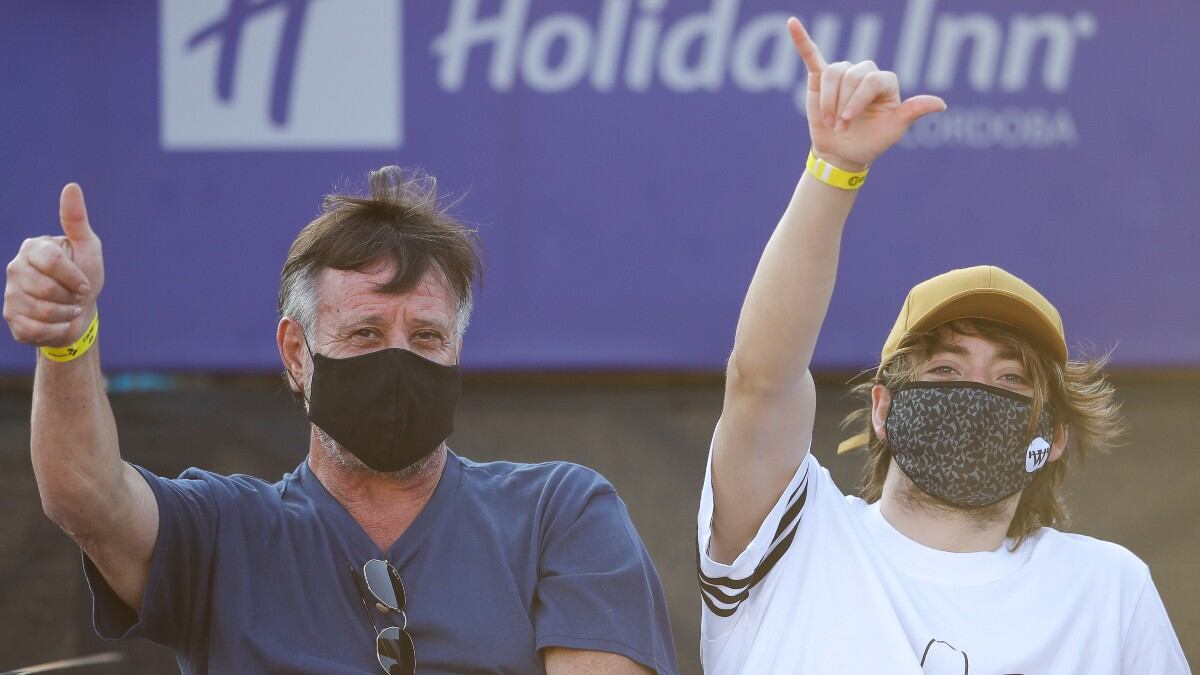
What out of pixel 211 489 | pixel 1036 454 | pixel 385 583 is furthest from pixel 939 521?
pixel 211 489

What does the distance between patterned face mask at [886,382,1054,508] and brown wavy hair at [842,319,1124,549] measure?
0.16ft

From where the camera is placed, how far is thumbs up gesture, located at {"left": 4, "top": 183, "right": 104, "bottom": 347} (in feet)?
5.51

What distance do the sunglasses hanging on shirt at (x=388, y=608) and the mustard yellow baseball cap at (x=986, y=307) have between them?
0.97m

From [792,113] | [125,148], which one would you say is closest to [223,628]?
[125,148]

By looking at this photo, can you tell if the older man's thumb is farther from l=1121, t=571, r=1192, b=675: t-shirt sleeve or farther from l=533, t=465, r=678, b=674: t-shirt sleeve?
l=1121, t=571, r=1192, b=675: t-shirt sleeve

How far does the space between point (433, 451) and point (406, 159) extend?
1695mm

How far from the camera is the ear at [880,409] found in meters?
2.40

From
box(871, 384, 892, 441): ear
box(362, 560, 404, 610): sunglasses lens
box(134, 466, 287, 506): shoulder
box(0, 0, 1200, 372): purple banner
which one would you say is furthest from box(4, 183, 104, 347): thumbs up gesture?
box(0, 0, 1200, 372): purple banner

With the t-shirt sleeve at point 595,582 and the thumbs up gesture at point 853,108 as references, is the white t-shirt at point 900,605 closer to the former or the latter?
the t-shirt sleeve at point 595,582

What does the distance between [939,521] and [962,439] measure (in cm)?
16

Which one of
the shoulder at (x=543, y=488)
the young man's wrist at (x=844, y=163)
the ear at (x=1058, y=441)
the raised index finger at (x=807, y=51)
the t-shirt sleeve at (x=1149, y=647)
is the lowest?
the t-shirt sleeve at (x=1149, y=647)

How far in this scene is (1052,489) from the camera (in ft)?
8.52

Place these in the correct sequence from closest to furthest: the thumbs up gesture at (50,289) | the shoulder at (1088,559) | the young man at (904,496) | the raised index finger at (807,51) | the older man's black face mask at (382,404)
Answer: the thumbs up gesture at (50,289)
the raised index finger at (807,51)
the young man at (904,496)
the older man's black face mask at (382,404)
the shoulder at (1088,559)

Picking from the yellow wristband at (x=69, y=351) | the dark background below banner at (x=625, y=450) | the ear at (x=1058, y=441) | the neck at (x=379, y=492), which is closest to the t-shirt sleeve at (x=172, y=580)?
the neck at (x=379, y=492)
